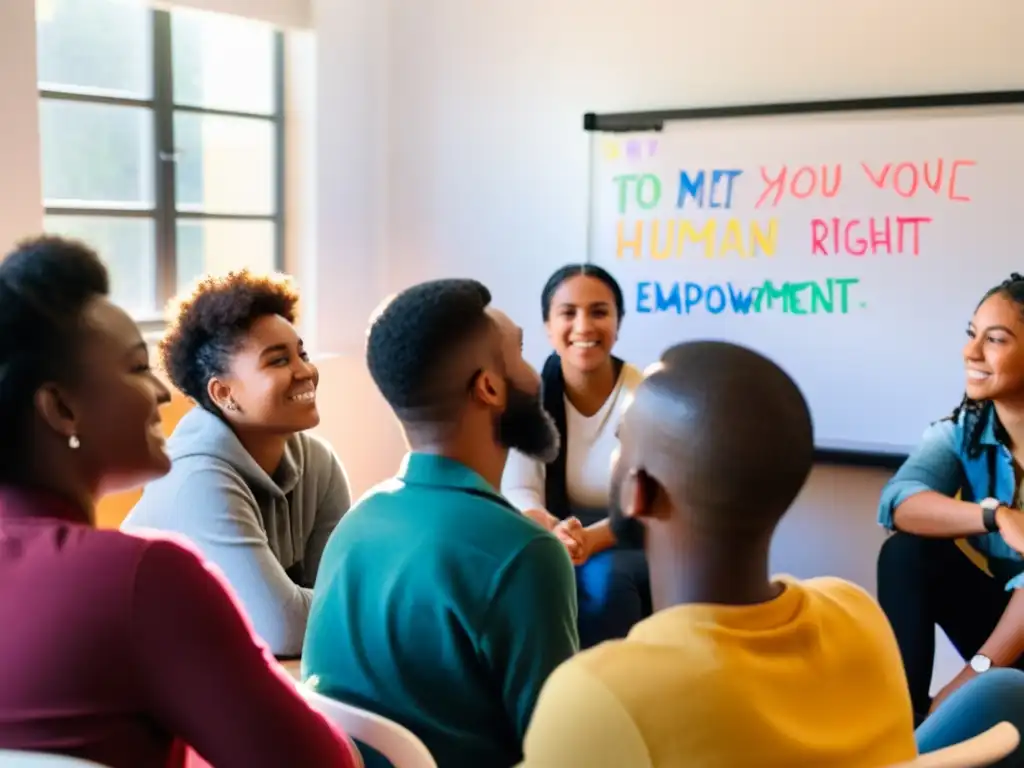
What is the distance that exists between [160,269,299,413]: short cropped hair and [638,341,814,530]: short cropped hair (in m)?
1.17

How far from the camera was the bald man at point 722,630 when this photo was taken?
0.91 m

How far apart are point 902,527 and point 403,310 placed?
1.57 meters

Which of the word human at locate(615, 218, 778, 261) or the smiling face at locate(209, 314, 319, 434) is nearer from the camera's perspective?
the smiling face at locate(209, 314, 319, 434)

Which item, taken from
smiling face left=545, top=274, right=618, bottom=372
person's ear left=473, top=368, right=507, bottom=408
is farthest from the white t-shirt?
person's ear left=473, top=368, right=507, bottom=408

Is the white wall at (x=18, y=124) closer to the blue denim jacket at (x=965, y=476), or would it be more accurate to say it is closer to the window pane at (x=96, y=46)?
the window pane at (x=96, y=46)

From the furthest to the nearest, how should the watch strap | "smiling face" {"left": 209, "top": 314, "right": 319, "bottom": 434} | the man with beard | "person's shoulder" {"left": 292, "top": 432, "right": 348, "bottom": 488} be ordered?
the watch strap < "person's shoulder" {"left": 292, "top": 432, "right": 348, "bottom": 488} < "smiling face" {"left": 209, "top": 314, "right": 319, "bottom": 434} < the man with beard

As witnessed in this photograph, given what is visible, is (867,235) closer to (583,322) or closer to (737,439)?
(583,322)

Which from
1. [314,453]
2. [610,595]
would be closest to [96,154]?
[314,453]

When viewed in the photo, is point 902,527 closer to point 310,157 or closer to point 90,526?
point 90,526

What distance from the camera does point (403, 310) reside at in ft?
4.81

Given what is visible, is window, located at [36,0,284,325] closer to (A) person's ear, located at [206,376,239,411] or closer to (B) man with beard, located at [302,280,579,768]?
(A) person's ear, located at [206,376,239,411]

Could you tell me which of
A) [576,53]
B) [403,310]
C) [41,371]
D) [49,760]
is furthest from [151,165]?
[49,760]

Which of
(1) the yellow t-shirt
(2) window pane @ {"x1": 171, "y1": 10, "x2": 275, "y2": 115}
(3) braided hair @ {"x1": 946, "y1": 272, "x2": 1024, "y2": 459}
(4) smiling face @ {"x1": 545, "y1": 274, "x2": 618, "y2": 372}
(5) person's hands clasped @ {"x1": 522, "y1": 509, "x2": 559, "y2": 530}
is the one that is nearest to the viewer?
(1) the yellow t-shirt

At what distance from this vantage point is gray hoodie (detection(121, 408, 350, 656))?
1.81 m
